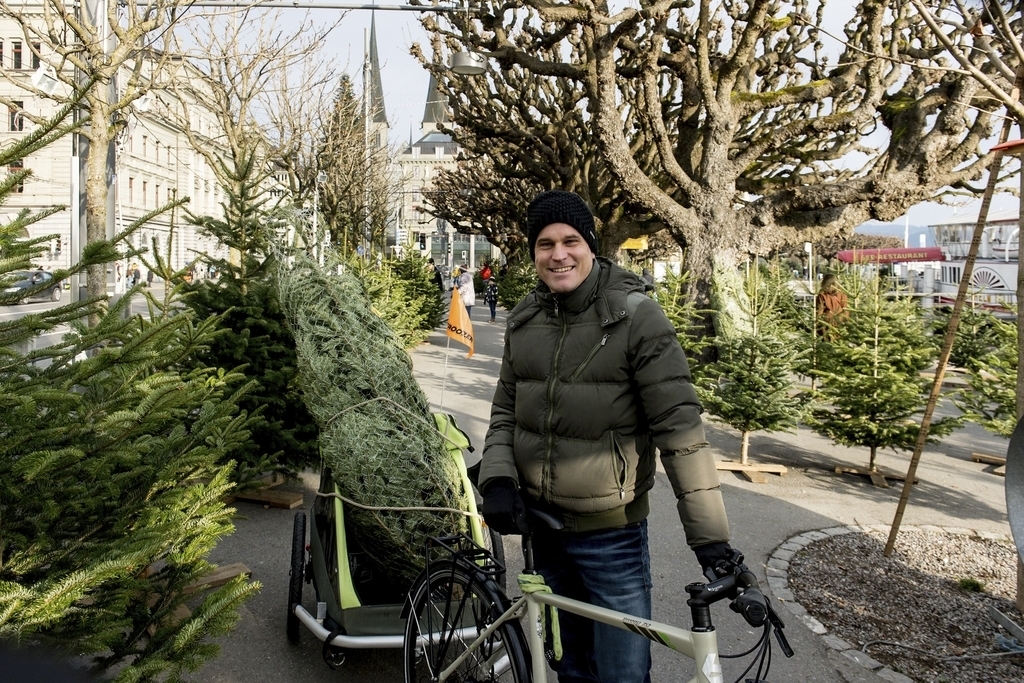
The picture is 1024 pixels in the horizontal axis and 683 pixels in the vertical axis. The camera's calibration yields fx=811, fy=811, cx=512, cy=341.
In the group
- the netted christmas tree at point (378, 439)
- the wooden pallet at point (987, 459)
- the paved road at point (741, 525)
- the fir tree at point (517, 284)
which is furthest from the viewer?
the fir tree at point (517, 284)

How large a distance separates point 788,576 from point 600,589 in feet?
11.2

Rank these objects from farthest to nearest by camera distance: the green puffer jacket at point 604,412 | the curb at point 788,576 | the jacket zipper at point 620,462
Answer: the curb at point 788,576
the jacket zipper at point 620,462
the green puffer jacket at point 604,412

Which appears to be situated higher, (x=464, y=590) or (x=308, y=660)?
(x=464, y=590)

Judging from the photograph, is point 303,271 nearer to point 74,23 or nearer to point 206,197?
point 74,23

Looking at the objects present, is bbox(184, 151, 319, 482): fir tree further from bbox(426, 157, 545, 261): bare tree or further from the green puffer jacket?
bbox(426, 157, 545, 261): bare tree

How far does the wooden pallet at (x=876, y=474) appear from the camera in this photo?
8.35m

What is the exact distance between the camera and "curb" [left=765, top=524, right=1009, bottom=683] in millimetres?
4309

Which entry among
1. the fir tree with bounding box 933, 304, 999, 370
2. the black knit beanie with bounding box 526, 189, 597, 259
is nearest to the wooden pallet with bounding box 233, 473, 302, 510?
the black knit beanie with bounding box 526, 189, 597, 259

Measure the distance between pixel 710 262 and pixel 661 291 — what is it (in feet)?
5.65

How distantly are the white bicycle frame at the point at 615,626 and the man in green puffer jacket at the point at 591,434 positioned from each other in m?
0.15

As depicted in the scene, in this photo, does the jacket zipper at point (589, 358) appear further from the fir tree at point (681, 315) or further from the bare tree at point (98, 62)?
the fir tree at point (681, 315)

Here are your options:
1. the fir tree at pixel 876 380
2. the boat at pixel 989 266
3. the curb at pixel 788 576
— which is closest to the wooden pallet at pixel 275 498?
the curb at pixel 788 576

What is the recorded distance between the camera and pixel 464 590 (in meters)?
3.20

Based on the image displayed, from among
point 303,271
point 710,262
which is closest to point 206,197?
point 710,262
